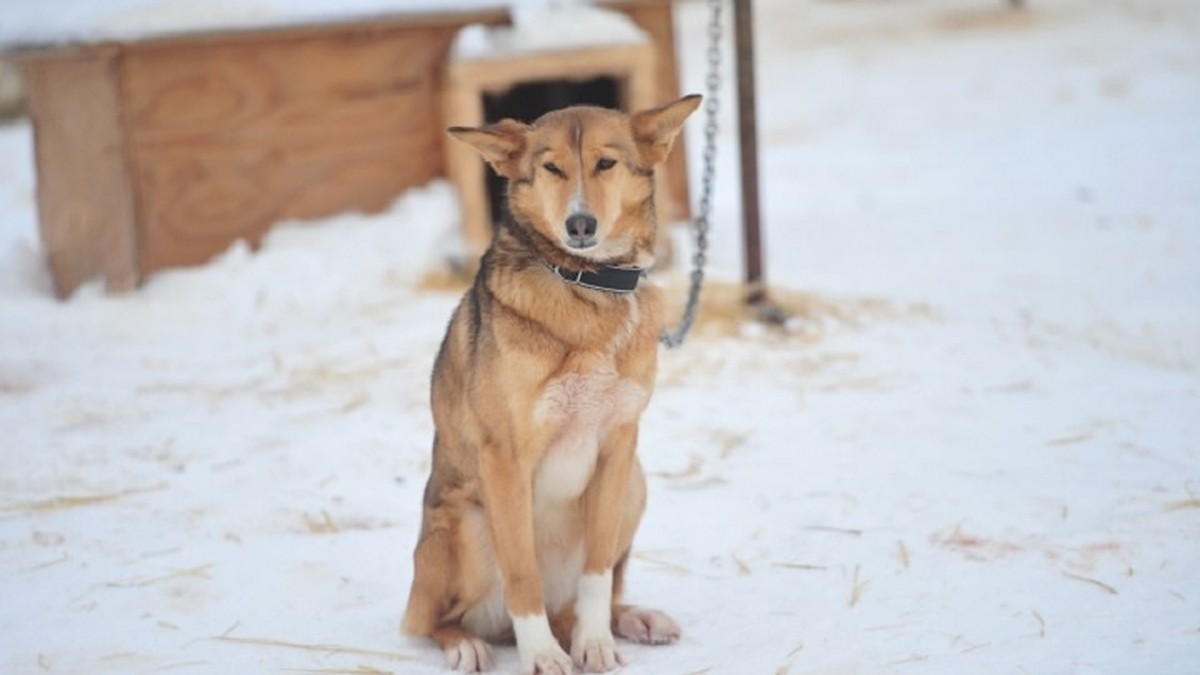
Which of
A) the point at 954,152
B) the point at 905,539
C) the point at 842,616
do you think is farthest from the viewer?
the point at 954,152

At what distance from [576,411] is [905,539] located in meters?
1.43

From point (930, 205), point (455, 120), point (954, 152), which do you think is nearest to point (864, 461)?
point (455, 120)

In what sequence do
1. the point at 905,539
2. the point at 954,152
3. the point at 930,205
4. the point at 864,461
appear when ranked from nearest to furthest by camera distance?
the point at 905,539, the point at 864,461, the point at 930,205, the point at 954,152

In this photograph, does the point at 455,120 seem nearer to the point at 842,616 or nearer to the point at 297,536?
the point at 297,536

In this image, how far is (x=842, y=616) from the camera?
3.79 m

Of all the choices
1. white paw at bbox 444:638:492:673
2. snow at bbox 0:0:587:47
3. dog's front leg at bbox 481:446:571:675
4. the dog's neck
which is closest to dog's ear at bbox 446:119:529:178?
the dog's neck

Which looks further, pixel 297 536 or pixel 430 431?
pixel 430 431

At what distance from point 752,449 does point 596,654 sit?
1.95 m

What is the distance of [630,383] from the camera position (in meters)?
3.51

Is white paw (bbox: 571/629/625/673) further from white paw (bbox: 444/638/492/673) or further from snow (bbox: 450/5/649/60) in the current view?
snow (bbox: 450/5/649/60)

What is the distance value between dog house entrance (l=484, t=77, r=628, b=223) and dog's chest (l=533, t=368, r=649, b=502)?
218 inches

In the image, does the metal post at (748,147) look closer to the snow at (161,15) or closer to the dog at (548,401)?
the snow at (161,15)

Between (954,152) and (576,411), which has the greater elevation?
(576,411)

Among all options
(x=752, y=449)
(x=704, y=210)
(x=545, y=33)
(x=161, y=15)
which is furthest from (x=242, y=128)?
(x=752, y=449)
